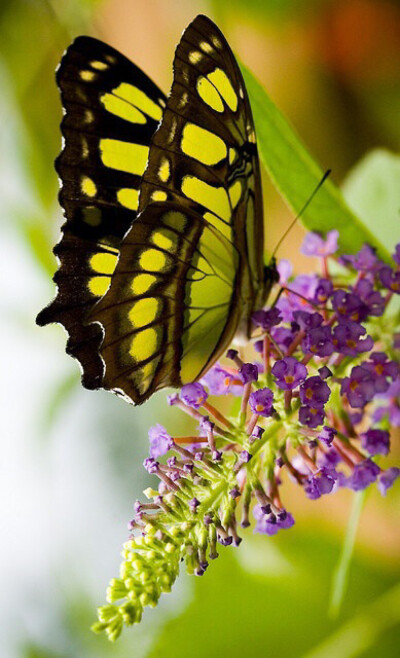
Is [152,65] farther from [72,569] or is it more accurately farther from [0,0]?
[72,569]

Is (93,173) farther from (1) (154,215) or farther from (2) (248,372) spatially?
(2) (248,372)

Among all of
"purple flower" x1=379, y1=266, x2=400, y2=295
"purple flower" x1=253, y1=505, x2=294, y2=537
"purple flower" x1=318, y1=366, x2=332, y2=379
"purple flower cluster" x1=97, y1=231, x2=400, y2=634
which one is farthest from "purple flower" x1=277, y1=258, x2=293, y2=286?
"purple flower" x1=253, y1=505, x2=294, y2=537

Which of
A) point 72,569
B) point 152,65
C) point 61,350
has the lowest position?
point 72,569

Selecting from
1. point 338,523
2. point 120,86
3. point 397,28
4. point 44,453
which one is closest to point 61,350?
point 44,453

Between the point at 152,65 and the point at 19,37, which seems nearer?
the point at 19,37

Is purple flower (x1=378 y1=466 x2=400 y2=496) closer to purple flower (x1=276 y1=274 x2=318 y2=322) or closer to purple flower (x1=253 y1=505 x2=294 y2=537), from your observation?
purple flower (x1=253 y1=505 x2=294 y2=537)

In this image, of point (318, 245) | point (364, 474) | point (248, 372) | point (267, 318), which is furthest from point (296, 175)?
point (364, 474)

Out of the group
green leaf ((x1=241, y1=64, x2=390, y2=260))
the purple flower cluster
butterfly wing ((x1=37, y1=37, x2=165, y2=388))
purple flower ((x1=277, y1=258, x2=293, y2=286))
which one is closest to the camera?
the purple flower cluster
